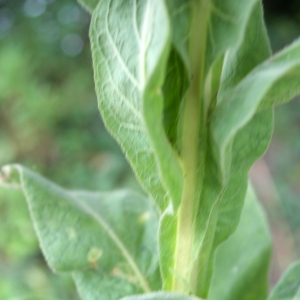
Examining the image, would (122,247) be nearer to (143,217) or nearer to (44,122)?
(143,217)

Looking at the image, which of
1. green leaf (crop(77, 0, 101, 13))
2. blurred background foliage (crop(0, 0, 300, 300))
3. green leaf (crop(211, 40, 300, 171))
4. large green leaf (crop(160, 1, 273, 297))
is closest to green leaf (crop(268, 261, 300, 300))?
large green leaf (crop(160, 1, 273, 297))

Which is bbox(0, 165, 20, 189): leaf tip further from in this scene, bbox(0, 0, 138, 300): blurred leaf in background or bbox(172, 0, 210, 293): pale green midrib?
bbox(0, 0, 138, 300): blurred leaf in background

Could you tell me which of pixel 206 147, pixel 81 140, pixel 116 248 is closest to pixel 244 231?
pixel 116 248

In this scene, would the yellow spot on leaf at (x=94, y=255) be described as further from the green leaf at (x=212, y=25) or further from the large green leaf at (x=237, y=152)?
the green leaf at (x=212, y=25)

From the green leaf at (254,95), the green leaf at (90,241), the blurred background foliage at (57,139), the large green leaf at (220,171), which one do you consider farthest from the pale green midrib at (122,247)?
the blurred background foliage at (57,139)

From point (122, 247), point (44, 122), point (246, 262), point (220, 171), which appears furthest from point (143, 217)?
point (44, 122)

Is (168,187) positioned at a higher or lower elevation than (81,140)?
higher

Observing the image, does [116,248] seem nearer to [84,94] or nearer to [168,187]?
[168,187]

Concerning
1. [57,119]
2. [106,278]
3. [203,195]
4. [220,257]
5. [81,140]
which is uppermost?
[203,195]
